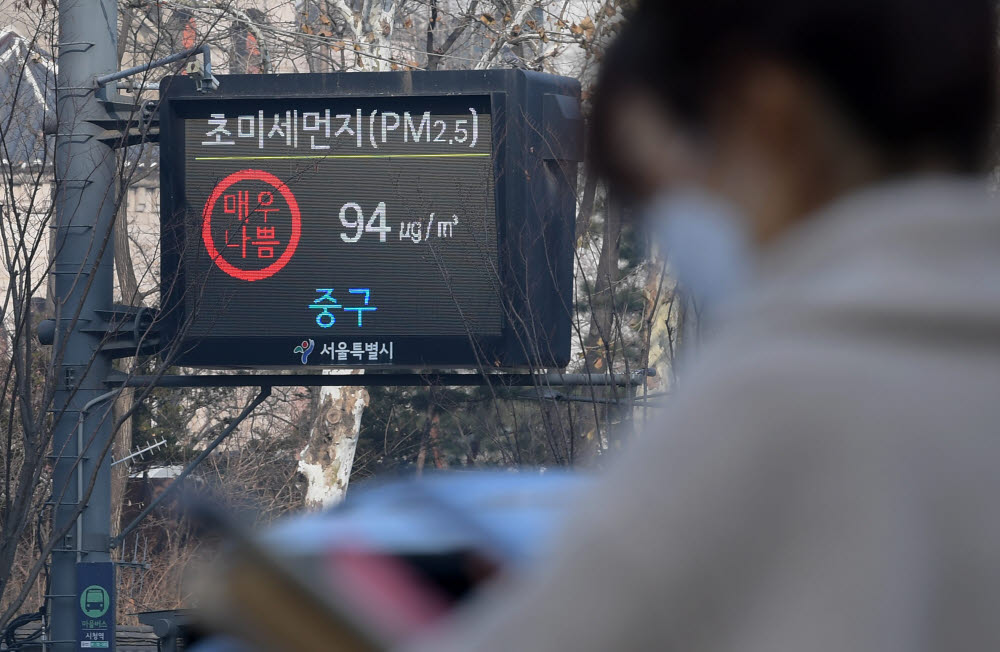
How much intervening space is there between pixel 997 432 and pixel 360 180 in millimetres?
9874

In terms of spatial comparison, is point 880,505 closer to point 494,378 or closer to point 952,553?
point 952,553

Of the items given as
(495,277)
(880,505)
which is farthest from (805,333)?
(495,277)

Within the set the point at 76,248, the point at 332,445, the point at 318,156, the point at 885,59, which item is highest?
the point at 318,156

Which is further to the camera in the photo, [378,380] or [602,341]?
[602,341]

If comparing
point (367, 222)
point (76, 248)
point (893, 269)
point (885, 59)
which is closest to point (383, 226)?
point (367, 222)

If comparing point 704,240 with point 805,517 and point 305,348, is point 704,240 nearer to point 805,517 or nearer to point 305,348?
point 805,517

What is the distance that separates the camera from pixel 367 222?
10.4 m

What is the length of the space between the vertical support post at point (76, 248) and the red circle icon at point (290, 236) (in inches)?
28.3

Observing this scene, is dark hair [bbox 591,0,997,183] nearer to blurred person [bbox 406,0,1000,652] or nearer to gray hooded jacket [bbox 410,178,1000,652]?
blurred person [bbox 406,0,1000,652]

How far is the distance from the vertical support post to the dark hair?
349 inches

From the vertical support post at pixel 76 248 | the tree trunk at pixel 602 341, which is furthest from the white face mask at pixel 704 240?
the vertical support post at pixel 76 248

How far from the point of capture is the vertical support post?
9.69m

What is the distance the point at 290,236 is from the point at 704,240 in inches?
376

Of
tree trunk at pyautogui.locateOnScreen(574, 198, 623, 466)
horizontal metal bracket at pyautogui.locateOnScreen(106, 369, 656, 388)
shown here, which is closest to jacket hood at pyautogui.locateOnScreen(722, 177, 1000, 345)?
tree trunk at pyautogui.locateOnScreen(574, 198, 623, 466)
